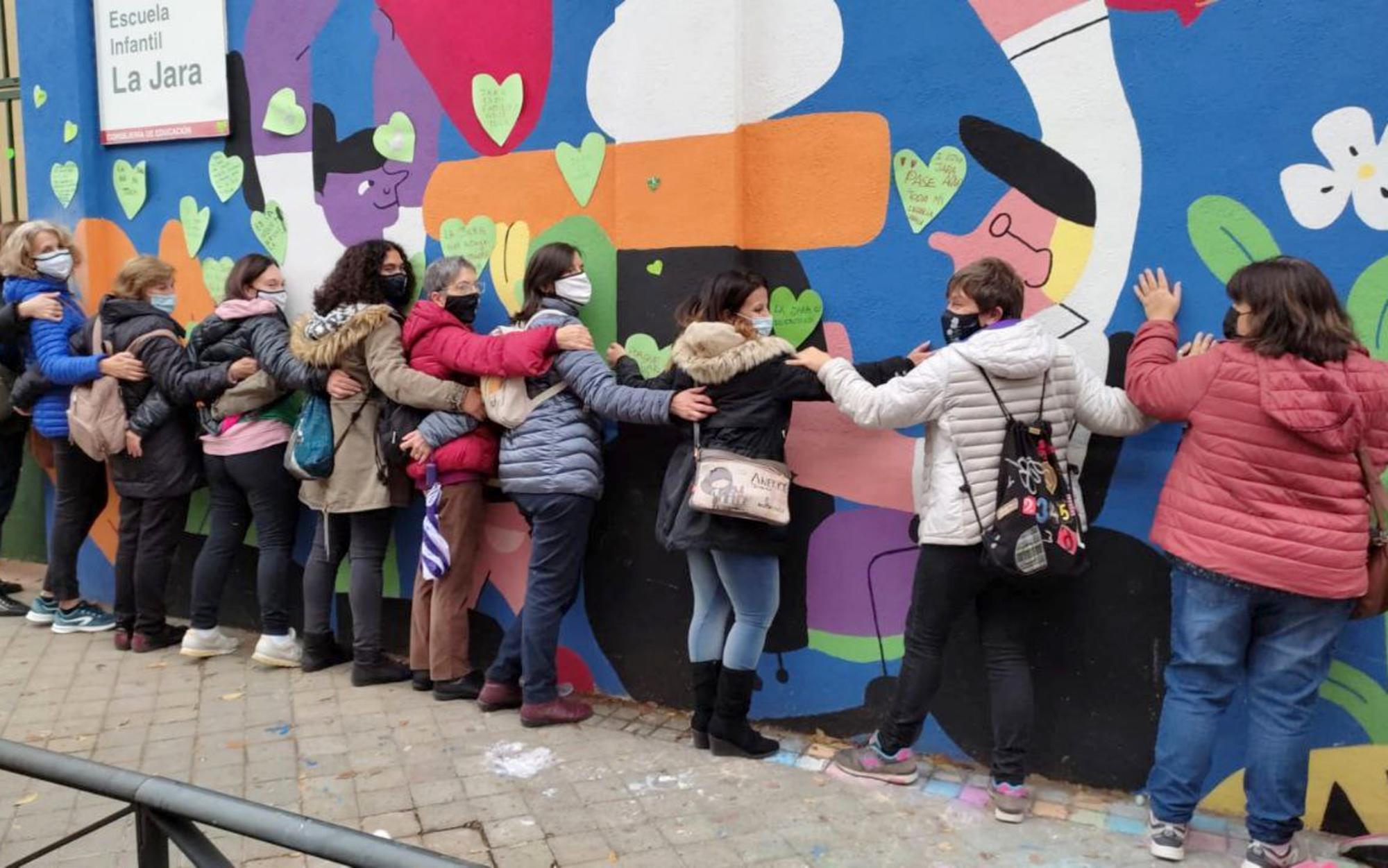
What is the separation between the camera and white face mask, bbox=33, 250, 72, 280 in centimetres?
559

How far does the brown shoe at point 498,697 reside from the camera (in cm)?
Answer: 468

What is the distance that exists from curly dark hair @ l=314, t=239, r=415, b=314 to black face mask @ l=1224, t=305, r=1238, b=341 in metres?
3.48

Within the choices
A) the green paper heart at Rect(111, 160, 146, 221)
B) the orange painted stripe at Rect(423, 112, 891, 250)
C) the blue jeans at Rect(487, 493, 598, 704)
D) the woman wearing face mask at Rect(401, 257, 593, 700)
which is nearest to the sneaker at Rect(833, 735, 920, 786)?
the blue jeans at Rect(487, 493, 598, 704)

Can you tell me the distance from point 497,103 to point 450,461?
65.3 inches

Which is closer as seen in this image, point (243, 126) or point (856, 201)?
point (856, 201)

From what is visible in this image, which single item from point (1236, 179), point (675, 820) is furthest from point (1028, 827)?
point (1236, 179)

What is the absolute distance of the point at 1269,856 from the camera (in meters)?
3.30

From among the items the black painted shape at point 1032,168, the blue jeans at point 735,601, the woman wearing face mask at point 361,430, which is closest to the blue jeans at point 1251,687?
the black painted shape at point 1032,168

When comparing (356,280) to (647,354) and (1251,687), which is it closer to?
(647,354)

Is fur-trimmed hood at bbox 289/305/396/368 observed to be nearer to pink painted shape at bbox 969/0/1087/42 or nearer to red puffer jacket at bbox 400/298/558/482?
red puffer jacket at bbox 400/298/558/482

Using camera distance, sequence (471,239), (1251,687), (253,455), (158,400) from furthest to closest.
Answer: (158,400), (253,455), (471,239), (1251,687)

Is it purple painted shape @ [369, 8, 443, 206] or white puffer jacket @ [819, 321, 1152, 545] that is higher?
purple painted shape @ [369, 8, 443, 206]

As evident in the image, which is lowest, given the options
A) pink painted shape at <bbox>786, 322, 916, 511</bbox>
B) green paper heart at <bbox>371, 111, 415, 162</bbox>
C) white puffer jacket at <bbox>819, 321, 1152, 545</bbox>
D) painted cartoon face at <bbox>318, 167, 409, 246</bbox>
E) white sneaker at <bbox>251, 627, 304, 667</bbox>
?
white sneaker at <bbox>251, 627, 304, 667</bbox>

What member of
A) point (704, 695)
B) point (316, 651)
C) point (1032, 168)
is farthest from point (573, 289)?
point (316, 651)
